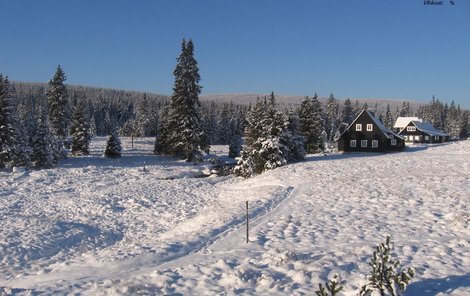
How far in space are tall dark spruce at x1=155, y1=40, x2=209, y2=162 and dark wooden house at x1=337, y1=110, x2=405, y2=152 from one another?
21.1 metres

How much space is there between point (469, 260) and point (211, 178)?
31.4 metres

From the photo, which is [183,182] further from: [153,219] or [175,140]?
[175,140]

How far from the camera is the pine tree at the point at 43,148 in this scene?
152ft

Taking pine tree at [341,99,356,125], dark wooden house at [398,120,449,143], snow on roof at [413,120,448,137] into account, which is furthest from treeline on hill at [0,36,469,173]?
pine tree at [341,99,356,125]

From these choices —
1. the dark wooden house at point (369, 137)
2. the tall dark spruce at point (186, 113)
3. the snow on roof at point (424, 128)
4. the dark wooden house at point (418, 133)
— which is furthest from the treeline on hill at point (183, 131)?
the snow on roof at point (424, 128)

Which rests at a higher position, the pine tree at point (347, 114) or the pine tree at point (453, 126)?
the pine tree at point (347, 114)

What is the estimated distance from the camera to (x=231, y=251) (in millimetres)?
14555

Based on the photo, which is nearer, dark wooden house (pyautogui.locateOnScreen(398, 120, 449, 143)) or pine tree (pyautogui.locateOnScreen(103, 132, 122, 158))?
pine tree (pyautogui.locateOnScreen(103, 132, 122, 158))

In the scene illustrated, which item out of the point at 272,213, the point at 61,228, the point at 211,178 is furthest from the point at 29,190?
the point at 272,213

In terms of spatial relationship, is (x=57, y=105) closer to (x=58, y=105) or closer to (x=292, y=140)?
(x=58, y=105)

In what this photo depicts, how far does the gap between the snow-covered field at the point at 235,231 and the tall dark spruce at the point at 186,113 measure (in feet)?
48.1

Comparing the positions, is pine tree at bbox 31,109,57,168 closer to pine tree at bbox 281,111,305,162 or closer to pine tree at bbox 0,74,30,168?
pine tree at bbox 0,74,30,168

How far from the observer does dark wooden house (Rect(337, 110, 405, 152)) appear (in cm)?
5663

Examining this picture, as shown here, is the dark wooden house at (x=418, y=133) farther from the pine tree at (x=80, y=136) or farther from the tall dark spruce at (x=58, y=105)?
the tall dark spruce at (x=58, y=105)
